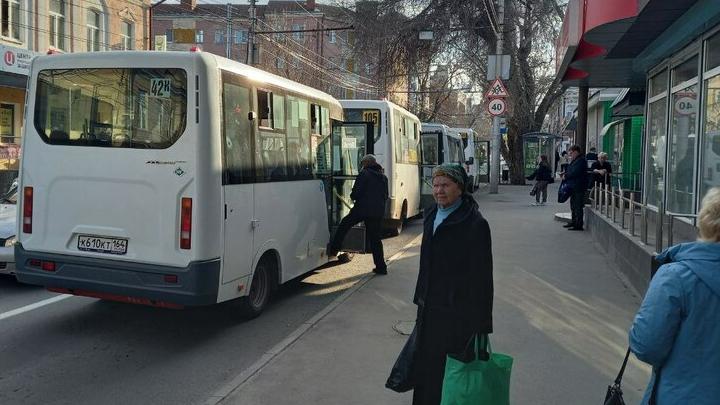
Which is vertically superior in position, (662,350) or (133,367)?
(662,350)

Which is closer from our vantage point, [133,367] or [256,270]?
[133,367]

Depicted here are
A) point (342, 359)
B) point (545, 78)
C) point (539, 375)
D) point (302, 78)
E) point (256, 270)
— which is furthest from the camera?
point (302, 78)

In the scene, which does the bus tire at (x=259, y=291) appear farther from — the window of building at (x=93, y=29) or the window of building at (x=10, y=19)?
the window of building at (x=93, y=29)

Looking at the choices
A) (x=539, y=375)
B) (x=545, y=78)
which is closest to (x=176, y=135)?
(x=539, y=375)

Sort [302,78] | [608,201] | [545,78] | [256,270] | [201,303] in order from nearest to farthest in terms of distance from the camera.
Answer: [201,303]
[256,270]
[608,201]
[545,78]
[302,78]

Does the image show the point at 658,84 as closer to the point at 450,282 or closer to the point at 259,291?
the point at 259,291

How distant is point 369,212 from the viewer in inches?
367

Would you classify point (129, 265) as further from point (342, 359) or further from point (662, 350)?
point (662, 350)

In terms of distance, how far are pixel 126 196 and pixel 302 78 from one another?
131 ft

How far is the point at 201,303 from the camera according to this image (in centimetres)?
584

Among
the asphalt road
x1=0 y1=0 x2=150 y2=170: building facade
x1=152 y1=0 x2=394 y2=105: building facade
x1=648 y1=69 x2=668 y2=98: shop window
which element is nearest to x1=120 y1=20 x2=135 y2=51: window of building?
x1=0 y1=0 x2=150 y2=170: building facade

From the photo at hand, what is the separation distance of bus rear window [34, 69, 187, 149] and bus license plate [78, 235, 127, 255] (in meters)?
0.88

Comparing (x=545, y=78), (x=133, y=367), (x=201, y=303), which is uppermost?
(x=545, y=78)

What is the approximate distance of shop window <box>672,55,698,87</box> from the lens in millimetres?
9695
